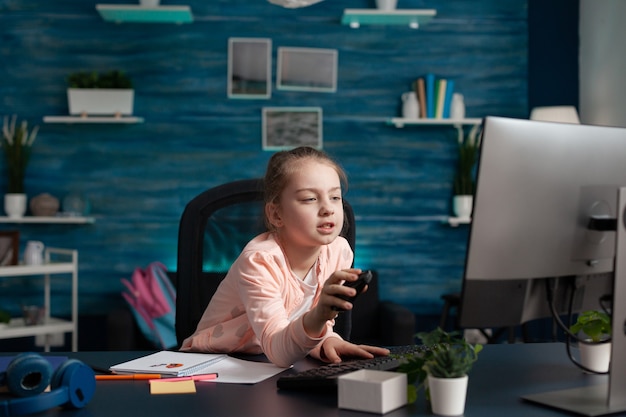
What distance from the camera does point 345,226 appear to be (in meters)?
1.83

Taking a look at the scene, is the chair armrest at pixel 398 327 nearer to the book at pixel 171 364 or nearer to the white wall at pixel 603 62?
the white wall at pixel 603 62

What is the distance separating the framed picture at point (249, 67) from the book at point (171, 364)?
2.88 metres

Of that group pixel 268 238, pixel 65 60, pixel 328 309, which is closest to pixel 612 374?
pixel 328 309

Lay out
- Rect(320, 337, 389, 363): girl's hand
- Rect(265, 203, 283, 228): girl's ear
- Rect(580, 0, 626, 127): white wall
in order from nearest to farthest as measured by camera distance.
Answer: Rect(320, 337, 389, 363): girl's hand
Rect(265, 203, 283, 228): girl's ear
Rect(580, 0, 626, 127): white wall

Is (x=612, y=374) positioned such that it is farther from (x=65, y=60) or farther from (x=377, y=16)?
(x=65, y=60)

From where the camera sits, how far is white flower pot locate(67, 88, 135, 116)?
4051 millimetres

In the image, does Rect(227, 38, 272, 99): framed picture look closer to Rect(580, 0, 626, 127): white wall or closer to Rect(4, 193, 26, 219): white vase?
Rect(4, 193, 26, 219): white vase

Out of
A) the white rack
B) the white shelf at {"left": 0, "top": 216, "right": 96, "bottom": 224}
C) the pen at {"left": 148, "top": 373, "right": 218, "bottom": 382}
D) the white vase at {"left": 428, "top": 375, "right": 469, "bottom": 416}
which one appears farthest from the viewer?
the white shelf at {"left": 0, "top": 216, "right": 96, "bottom": 224}

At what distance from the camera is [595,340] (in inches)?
50.6

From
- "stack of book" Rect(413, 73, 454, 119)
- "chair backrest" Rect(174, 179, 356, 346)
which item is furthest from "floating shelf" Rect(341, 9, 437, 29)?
"chair backrest" Rect(174, 179, 356, 346)

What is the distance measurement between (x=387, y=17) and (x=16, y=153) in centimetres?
217

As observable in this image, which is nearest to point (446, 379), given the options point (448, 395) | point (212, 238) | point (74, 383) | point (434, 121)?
point (448, 395)

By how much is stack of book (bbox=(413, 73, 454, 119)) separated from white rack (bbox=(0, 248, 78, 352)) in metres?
2.07

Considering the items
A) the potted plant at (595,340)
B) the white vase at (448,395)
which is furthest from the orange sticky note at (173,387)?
the potted plant at (595,340)
